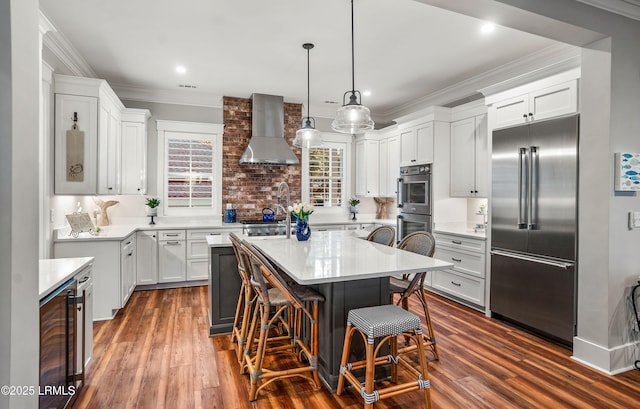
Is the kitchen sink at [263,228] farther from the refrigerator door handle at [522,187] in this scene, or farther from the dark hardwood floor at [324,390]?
the refrigerator door handle at [522,187]

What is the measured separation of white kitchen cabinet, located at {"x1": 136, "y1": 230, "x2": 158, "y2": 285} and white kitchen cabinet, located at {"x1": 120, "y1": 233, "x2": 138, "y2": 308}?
110 mm

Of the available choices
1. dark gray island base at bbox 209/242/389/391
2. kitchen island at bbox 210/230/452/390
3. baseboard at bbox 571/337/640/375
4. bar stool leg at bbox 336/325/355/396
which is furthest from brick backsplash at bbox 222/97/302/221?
baseboard at bbox 571/337/640/375

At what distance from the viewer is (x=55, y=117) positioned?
3469 millimetres

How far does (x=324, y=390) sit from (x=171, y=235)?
11.2 ft

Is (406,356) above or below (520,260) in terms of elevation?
below

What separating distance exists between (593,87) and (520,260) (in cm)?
163

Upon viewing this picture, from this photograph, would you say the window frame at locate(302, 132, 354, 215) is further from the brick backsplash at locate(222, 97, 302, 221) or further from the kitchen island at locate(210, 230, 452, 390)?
the kitchen island at locate(210, 230, 452, 390)

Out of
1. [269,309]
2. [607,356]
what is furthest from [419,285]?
[607,356]

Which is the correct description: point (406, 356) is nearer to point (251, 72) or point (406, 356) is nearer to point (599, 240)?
point (599, 240)

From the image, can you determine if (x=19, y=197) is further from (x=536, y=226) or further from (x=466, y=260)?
(x=466, y=260)

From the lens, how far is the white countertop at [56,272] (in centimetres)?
172

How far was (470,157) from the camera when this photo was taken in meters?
4.40

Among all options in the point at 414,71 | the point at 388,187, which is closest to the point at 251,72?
the point at 414,71

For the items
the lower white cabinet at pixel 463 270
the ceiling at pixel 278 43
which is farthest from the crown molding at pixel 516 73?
the lower white cabinet at pixel 463 270
